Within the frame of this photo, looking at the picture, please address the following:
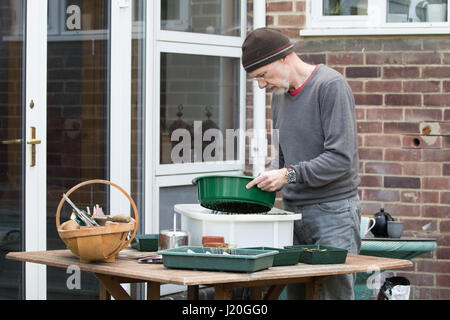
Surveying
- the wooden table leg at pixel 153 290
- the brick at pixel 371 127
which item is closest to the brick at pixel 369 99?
the brick at pixel 371 127

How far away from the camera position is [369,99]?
6.06 m

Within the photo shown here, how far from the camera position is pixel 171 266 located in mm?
3377

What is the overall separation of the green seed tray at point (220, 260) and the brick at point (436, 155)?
287 centimetres

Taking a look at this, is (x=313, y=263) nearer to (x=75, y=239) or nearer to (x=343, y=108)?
(x=343, y=108)

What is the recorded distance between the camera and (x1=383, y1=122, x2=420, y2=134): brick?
601 centimetres

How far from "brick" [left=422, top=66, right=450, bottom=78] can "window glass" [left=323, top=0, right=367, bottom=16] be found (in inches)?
23.8

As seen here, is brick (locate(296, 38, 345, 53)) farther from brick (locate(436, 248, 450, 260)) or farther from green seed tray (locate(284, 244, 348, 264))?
green seed tray (locate(284, 244, 348, 264))

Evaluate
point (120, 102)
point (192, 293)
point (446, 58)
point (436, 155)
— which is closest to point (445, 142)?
point (436, 155)

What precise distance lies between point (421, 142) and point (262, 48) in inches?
97.8

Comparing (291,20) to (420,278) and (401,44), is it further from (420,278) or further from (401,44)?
(420,278)

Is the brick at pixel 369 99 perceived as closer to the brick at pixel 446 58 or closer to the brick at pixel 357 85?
the brick at pixel 357 85

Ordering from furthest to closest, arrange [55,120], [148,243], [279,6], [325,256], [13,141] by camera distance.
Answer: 1. [279,6]
2. [55,120]
3. [13,141]
4. [148,243]
5. [325,256]

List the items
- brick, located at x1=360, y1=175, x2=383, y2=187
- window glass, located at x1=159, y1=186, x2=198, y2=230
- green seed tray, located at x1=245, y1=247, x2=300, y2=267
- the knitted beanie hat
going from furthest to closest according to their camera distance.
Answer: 1. brick, located at x1=360, y1=175, x2=383, y2=187
2. window glass, located at x1=159, y1=186, x2=198, y2=230
3. the knitted beanie hat
4. green seed tray, located at x1=245, y1=247, x2=300, y2=267

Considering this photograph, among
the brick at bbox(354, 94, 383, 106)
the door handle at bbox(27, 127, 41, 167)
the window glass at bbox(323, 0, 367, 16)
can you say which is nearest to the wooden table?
the door handle at bbox(27, 127, 41, 167)
